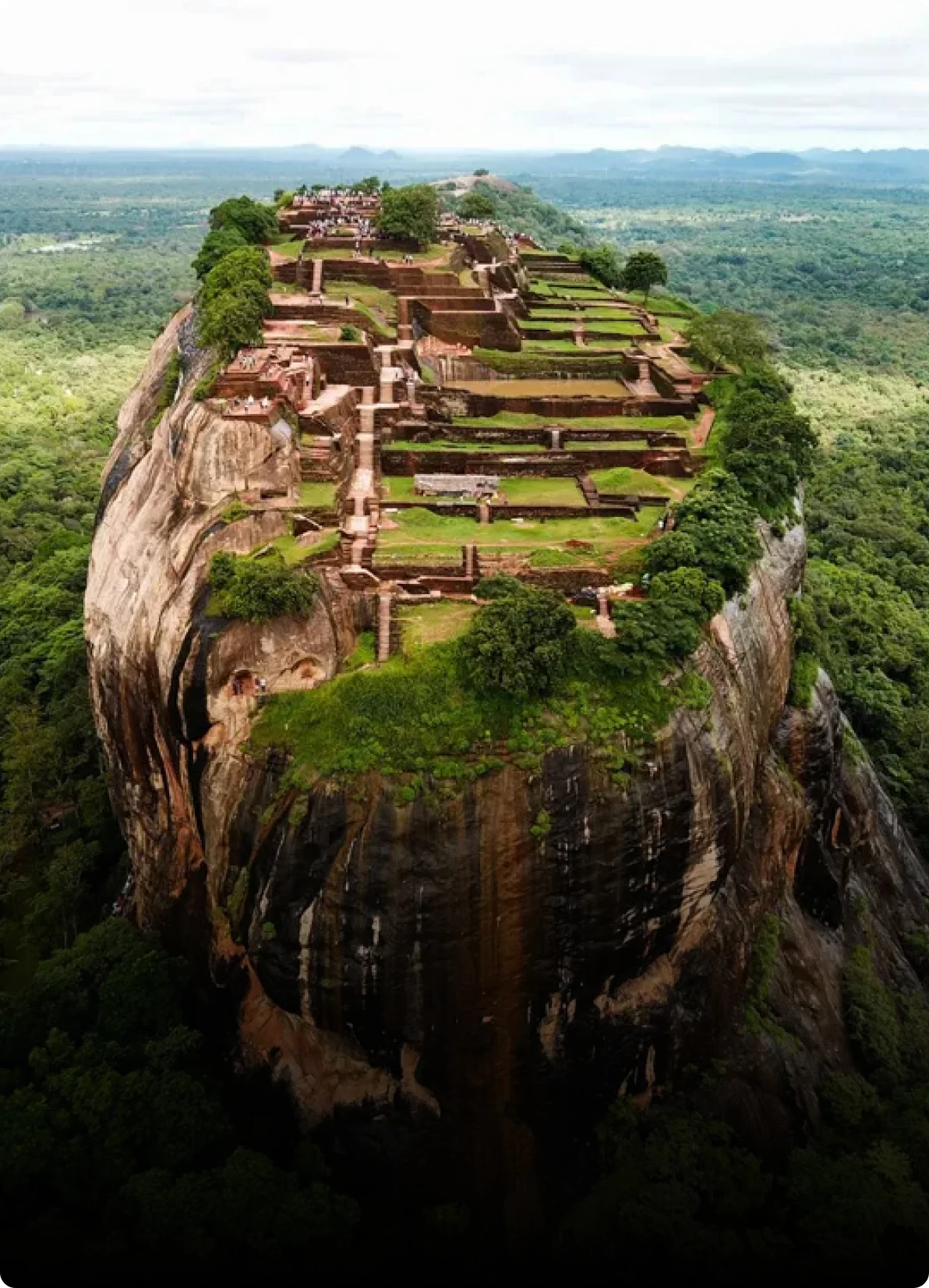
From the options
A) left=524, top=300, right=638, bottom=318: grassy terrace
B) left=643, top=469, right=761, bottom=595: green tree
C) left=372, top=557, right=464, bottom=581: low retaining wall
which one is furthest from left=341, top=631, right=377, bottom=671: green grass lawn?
left=524, top=300, right=638, bottom=318: grassy terrace

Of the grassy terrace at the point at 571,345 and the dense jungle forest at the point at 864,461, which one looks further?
the grassy terrace at the point at 571,345

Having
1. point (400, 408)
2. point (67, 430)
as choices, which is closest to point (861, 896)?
point (400, 408)

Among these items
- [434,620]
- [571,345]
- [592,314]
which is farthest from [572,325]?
[434,620]

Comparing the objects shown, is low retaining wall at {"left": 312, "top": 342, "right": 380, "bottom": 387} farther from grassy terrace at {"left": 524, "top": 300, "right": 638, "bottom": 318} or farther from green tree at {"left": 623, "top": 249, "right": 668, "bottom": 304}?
green tree at {"left": 623, "top": 249, "right": 668, "bottom": 304}

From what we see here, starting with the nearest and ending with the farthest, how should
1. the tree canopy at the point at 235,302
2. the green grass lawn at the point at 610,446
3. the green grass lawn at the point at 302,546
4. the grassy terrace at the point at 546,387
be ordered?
the green grass lawn at the point at 302,546 < the tree canopy at the point at 235,302 < the green grass lawn at the point at 610,446 < the grassy terrace at the point at 546,387

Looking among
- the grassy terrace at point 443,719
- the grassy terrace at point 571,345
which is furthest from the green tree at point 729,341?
the grassy terrace at point 443,719

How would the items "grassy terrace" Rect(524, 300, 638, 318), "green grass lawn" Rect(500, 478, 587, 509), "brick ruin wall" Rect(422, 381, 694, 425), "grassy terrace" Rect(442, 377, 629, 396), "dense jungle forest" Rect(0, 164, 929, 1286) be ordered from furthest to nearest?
"grassy terrace" Rect(524, 300, 638, 318) < "grassy terrace" Rect(442, 377, 629, 396) < "brick ruin wall" Rect(422, 381, 694, 425) < "green grass lawn" Rect(500, 478, 587, 509) < "dense jungle forest" Rect(0, 164, 929, 1286)

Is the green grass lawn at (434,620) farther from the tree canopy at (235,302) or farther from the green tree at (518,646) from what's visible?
the tree canopy at (235,302)

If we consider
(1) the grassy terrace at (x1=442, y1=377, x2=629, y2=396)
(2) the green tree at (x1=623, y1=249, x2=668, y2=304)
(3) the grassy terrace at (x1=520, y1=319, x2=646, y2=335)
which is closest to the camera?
(1) the grassy terrace at (x1=442, y1=377, x2=629, y2=396)
